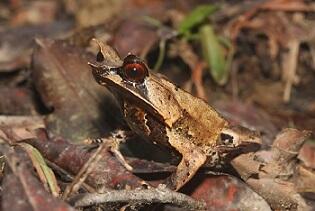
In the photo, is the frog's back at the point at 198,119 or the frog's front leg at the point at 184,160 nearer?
the frog's front leg at the point at 184,160

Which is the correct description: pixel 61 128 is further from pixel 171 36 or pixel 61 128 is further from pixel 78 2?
pixel 78 2

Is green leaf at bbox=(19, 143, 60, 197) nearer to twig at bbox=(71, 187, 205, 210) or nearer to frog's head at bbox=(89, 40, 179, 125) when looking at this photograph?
twig at bbox=(71, 187, 205, 210)

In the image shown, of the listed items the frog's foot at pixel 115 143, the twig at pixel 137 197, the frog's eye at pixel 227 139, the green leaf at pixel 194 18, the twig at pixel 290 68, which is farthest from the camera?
the twig at pixel 290 68

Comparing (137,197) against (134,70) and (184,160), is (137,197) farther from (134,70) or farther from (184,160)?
(134,70)

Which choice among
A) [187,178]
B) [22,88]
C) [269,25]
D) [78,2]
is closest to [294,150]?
[187,178]

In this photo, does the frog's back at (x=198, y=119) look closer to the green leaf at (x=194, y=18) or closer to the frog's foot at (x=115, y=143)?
the frog's foot at (x=115, y=143)

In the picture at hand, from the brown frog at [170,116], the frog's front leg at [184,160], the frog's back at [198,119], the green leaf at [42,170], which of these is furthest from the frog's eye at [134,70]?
the green leaf at [42,170]

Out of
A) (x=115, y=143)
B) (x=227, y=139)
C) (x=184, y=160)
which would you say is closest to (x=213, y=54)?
(x=227, y=139)
